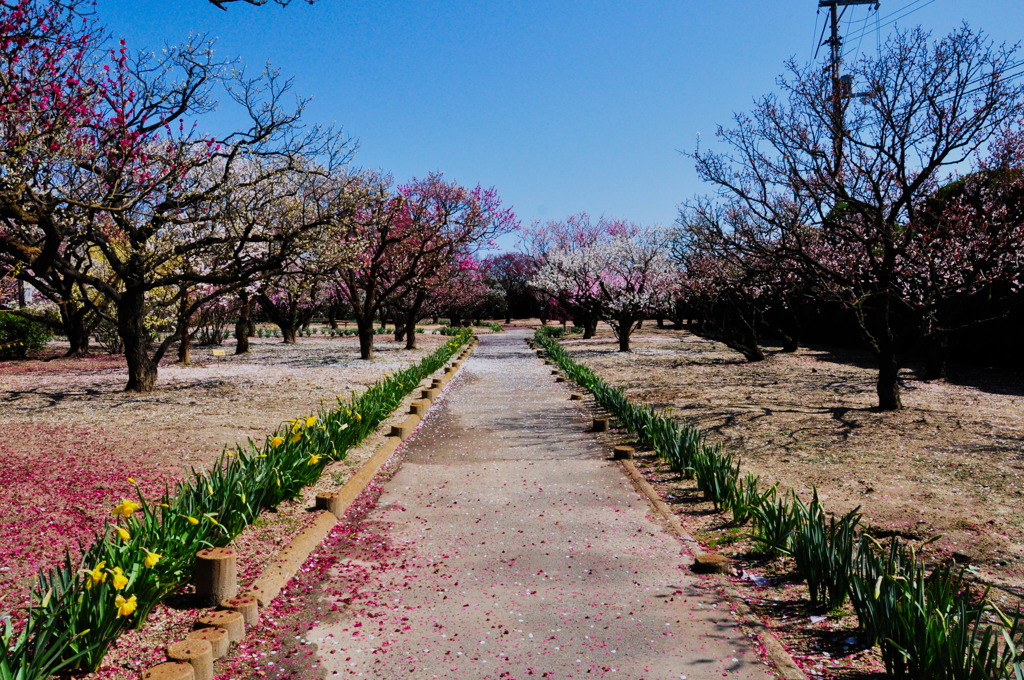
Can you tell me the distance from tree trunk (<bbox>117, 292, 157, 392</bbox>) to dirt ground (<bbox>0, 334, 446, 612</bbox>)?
0.32 m

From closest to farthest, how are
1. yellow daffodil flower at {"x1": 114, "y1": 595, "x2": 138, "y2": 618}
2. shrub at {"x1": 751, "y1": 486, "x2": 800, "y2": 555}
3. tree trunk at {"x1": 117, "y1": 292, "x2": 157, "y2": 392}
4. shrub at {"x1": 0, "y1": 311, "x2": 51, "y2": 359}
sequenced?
yellow daffodil flower at {"x1": 114, "y1": 595, "x2": 138, "y2": 618}
shrub at {"x1": 751, "y1": 486, "x2": 800, "y2": 555}
tree trunk at {"x1": 117, "y1": 292, "x2": 157, "y2": 392}
shrub at {"x1": 0, "y1": 311, "x2": 51, "y2": 359}

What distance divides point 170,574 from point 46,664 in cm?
104

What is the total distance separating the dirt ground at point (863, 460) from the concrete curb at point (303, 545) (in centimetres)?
279

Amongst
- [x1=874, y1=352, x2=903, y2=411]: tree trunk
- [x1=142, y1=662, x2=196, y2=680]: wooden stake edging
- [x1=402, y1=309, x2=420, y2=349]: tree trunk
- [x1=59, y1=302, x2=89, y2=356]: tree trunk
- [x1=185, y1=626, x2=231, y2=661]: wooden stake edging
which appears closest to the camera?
[x1=142, y1=662, x2=196, y2=680]: wooden stake edging

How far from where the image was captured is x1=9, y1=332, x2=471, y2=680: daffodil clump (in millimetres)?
2861

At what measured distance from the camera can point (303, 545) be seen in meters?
4.70

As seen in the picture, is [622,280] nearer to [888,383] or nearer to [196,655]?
[888,383]

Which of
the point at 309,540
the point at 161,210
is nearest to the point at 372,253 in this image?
the point at 161,210

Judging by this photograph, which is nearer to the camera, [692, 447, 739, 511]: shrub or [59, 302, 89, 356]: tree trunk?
[692, 447, 739, 511]: shrub

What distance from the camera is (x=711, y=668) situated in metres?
3.23

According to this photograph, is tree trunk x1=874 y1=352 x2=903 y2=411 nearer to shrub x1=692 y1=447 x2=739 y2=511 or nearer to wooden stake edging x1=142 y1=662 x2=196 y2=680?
shrub x1=692 y1=447 x2=739 y2=511

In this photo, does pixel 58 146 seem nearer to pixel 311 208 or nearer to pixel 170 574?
pixel 311 208

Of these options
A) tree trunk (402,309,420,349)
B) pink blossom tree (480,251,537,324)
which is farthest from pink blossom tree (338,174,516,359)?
pink blossom tree (480,251,537,324)

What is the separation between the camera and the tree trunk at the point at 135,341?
11812mm
